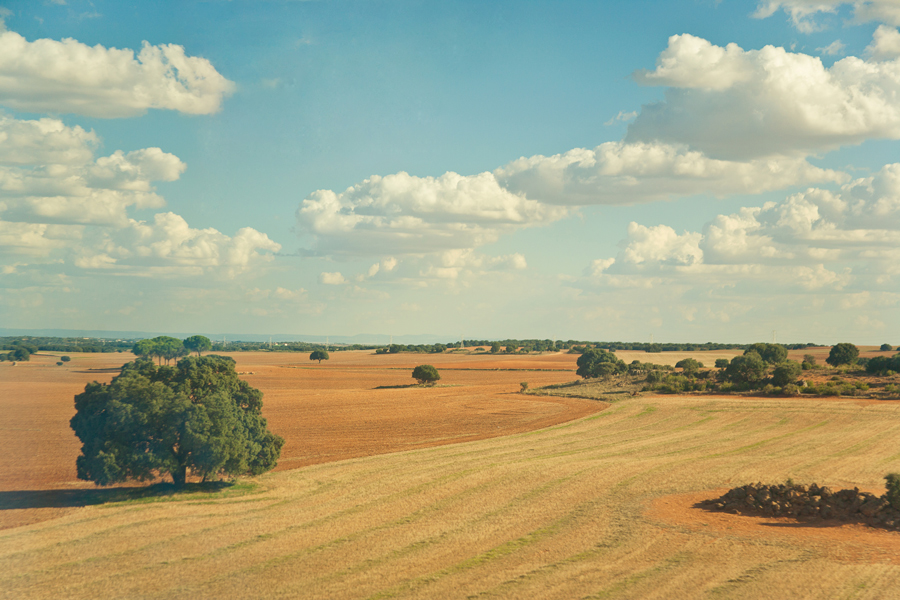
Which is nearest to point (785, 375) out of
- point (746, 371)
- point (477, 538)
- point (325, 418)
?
point (746, 371)

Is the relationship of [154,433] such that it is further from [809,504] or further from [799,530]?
[809,504]

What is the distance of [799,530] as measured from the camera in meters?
20.6

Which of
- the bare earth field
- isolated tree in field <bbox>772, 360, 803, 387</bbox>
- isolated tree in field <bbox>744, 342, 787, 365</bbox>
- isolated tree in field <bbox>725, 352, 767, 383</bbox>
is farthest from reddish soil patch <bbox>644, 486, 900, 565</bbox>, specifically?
isolated tree in field <bbox>744, 342, 787, 365</bbox>

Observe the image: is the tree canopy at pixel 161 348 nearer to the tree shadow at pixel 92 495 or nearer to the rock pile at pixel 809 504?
the tree shadow at pixel 92 495

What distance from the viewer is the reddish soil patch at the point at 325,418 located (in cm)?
3250

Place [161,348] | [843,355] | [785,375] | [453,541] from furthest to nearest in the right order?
[161,348], [843,355], [785,375], [453,541]

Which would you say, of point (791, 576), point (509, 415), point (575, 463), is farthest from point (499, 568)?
point (509, 415)

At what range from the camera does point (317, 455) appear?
38.5 m

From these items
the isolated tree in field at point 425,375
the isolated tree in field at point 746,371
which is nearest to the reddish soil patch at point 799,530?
the isolated tree in field at point 746,371

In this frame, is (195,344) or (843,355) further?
(195,344)

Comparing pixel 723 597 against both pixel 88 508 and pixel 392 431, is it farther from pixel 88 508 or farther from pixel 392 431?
pixel 392 431

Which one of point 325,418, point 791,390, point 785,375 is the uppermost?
point 785,375

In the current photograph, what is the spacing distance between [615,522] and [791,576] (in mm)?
6063

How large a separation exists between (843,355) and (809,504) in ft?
258
